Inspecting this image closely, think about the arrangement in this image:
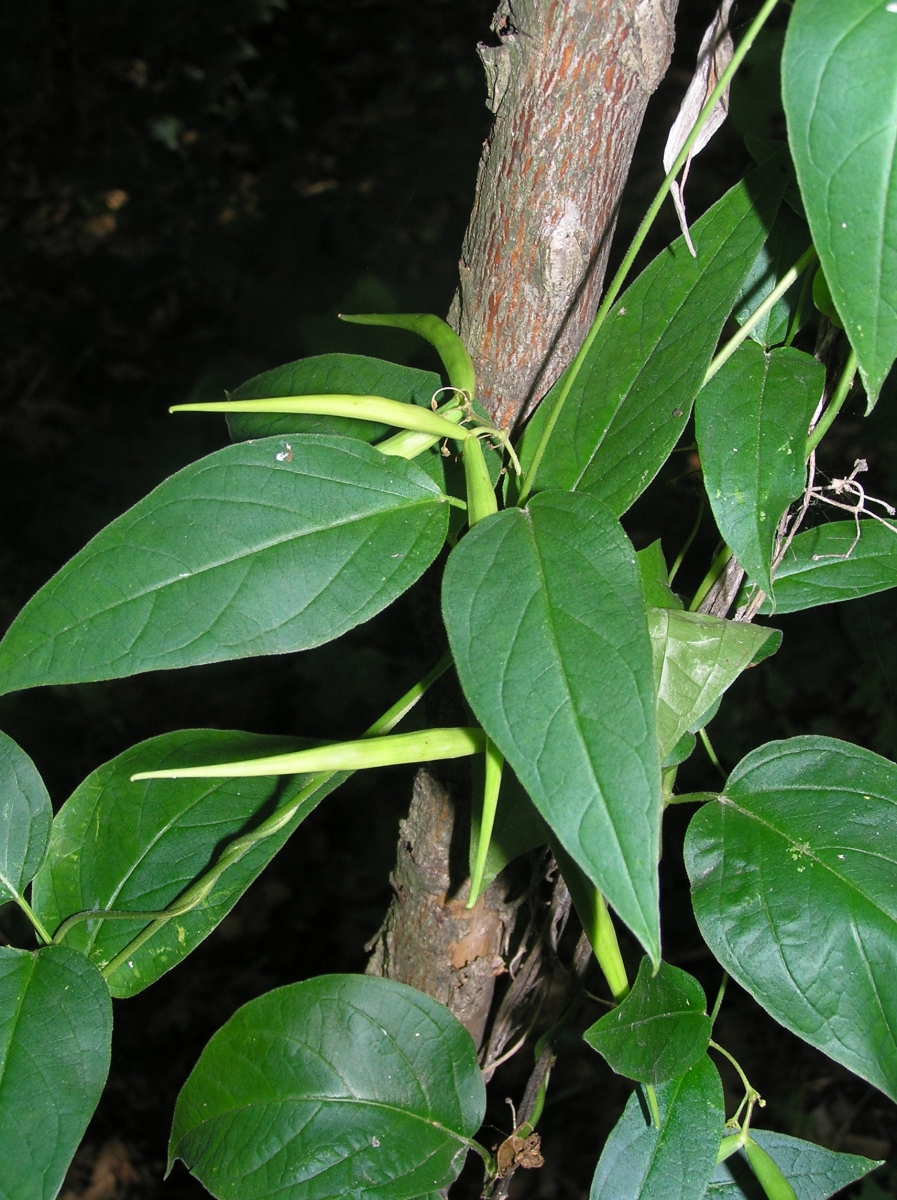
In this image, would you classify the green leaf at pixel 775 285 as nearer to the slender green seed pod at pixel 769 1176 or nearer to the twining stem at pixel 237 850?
the twining stem at pixel 237 850

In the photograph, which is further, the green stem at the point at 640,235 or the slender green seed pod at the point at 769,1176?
the slender green seed pod at the point at 769,1176

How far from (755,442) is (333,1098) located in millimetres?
602

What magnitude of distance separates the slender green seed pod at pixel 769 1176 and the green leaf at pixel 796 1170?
0.7 inches

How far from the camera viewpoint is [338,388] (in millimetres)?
710

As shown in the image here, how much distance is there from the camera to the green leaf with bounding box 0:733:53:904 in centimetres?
75

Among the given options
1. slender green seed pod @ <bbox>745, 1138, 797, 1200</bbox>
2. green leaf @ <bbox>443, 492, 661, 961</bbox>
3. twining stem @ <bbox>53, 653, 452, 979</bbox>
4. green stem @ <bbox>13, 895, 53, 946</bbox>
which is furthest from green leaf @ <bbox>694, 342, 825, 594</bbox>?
green stem @ <bbox>13, 895, 53, 946</bbox>

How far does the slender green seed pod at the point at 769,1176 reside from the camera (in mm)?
721

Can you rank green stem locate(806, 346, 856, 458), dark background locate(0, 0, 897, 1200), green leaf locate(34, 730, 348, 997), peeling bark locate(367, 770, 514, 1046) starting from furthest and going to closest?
Answer: dark background locate(0, 0, 897, 1200) < peeling bark locate(367, 770, 514, 1046) < green leaf locate(34, 730, 348, 997) < green stem locate(806, 346, 856, 458)

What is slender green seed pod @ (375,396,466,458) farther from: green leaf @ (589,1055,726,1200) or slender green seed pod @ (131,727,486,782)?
green leaf @ (589,1055,726,1200)

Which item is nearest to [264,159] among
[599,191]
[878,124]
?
[599,191]

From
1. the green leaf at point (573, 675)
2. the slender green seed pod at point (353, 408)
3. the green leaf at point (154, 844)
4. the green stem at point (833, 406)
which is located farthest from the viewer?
the green leaf at point (154, 844)

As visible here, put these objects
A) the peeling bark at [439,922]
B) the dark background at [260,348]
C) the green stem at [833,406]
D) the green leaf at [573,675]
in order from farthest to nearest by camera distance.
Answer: the dark background at [260,348] < the peeling bark at [439,922] < the green stem at [833,406] < the green leaf at [573,675]

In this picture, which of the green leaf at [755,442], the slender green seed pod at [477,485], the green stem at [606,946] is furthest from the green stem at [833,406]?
the green stem at [606,946]

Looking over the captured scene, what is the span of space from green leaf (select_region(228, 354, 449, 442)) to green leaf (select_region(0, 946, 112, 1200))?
415 mm
